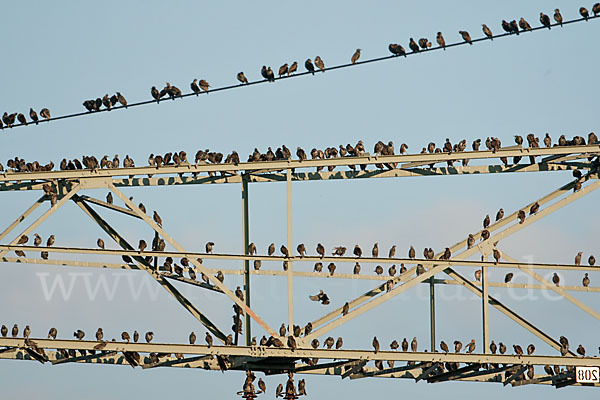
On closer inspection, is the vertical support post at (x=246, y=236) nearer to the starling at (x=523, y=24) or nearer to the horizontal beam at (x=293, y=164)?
the horizontal beam at (x=293, y=164)

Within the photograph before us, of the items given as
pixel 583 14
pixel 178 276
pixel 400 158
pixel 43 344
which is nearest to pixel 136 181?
pixel 178 276

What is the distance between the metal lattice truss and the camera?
31.4 m

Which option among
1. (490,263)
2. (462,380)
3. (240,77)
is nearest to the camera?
(490,263)

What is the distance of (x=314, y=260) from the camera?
103 feet

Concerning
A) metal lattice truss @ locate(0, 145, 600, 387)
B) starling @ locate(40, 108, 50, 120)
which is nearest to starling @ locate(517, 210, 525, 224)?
metal lattice truss @ locate(0, 145, 600, 387)

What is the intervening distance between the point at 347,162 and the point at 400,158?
3.99ft

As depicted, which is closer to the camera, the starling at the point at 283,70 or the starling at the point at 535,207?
the starling at the point at 535,207

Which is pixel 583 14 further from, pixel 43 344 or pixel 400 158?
pixel 43 344

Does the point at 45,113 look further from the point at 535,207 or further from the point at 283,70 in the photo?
the point at 535,207

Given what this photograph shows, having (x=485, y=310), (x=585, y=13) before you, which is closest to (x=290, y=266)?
(x=485, y=310)

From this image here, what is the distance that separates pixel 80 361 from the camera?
33719mm

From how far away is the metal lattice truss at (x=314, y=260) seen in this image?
103ft

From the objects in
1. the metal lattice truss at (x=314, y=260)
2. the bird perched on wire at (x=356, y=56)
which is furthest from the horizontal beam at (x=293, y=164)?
the bird perched on wire at (x=356, y=56)

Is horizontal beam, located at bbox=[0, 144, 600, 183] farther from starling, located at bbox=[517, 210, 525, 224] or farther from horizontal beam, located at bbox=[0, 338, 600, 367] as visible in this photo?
horizontal beam, located at bbox=[0, 338, 600, 367]
